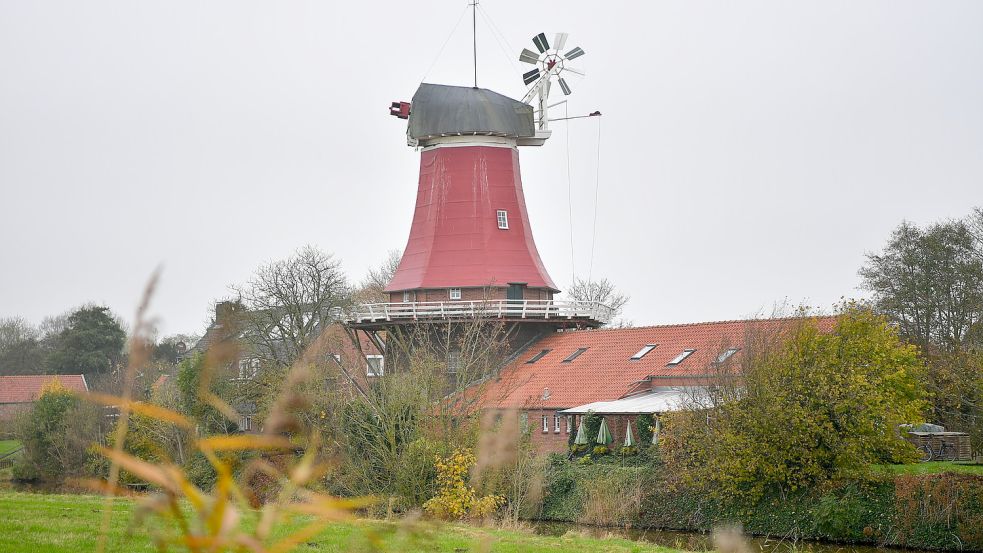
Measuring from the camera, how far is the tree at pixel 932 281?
105 feet

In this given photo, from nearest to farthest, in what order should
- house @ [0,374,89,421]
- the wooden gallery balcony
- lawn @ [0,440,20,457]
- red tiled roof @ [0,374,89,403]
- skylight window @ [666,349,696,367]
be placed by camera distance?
skylight window @ [666,349,696,367] < the wooden gallery balcony < lawn @ [0,440,20,457] < house @ [0,374,89,421] < red tiled roof @ [0,374,89,403]

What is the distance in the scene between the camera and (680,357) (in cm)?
2706

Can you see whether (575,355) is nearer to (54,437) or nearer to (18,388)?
(54,437)

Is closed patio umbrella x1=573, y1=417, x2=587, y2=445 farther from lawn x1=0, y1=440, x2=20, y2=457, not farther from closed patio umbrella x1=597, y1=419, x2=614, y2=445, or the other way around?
lawn x1=0, y1=440, x2=20, y2=457

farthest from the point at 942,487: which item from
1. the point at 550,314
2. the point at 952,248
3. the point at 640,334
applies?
the point at 952,248

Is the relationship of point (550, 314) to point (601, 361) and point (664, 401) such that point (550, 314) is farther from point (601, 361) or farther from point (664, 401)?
point (664, 401)

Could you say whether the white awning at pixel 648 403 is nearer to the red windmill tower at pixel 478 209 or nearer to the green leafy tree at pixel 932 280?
the red windmill tower at pixel 478 209

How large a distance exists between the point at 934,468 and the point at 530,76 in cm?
1721

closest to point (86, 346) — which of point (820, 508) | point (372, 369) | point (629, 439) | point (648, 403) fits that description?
point (372, 369)

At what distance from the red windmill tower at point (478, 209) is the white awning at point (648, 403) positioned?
5.64 m

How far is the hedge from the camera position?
17312mm

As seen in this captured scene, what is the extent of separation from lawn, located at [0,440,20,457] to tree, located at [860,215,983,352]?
26.4m

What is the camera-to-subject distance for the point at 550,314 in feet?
103

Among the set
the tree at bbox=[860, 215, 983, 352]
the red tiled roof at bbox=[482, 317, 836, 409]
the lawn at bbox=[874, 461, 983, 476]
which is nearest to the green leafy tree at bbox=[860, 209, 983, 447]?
the tree at bbox=[860, 215, 983, 352]
